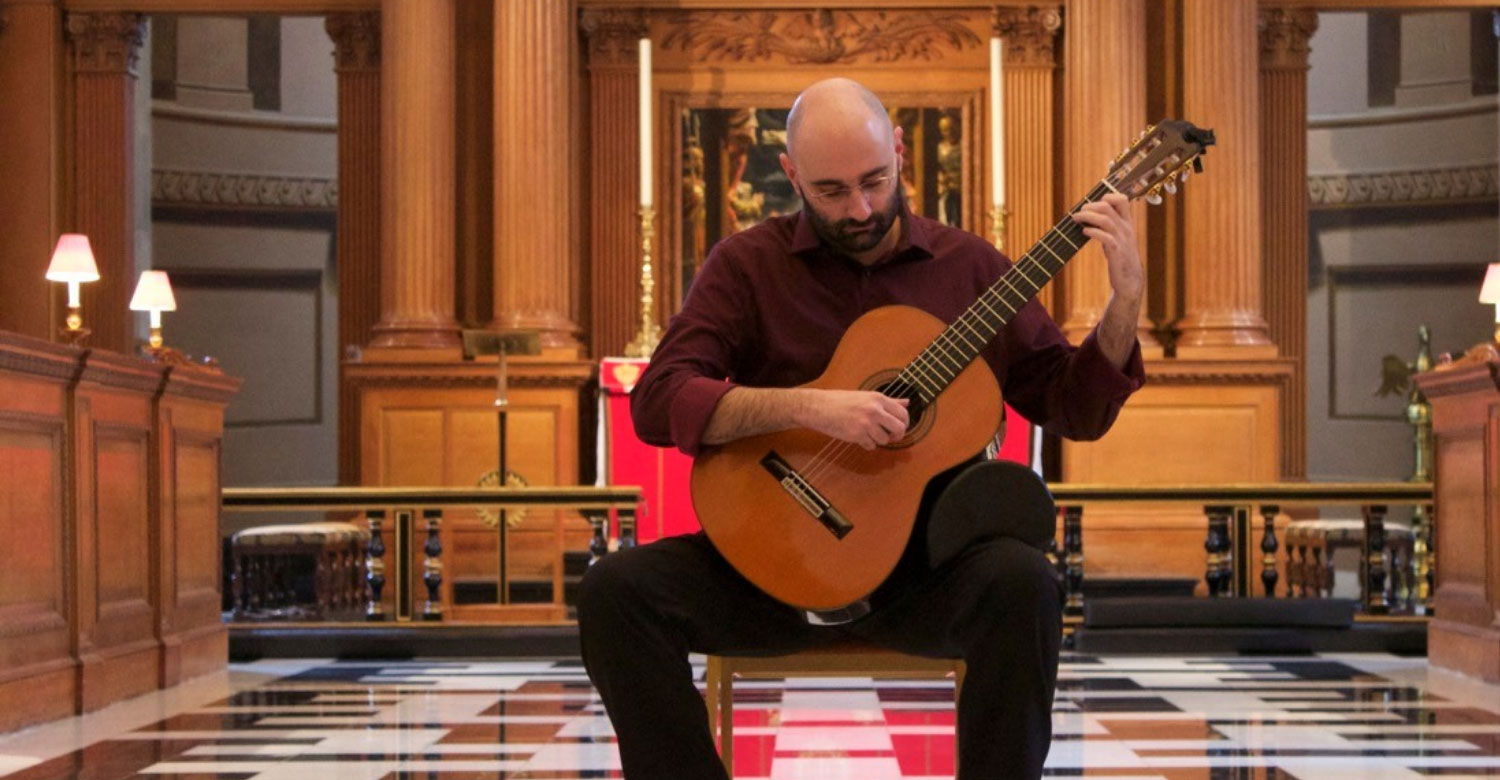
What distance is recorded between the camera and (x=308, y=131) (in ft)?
52.0

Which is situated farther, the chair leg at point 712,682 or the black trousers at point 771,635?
the chair leg at point 712,682

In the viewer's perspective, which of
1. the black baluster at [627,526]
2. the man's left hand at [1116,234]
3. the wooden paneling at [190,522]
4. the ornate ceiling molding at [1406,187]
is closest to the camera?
the man's left hand at [1116,234]

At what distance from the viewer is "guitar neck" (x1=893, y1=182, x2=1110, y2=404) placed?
293cm

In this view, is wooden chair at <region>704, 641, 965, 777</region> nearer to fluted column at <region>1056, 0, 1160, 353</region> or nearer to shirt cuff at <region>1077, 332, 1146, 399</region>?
shirt cuff at <region>1077, 332, 1146, 399</region>

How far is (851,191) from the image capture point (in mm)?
3053

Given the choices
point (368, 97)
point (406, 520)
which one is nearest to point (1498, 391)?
point (406, 520)

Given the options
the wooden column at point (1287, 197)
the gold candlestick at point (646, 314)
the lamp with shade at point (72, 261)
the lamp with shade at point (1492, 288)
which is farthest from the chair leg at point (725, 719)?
the wooden column at point (1287, 197)

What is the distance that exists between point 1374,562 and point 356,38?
703 cm

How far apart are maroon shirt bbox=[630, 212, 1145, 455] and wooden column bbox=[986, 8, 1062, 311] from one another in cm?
840

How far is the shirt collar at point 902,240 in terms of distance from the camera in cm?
318

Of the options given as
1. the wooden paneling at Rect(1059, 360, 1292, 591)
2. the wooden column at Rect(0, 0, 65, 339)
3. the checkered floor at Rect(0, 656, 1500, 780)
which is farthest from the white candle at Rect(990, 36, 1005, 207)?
the wooden column at Rect(0, 0, 65, 339)

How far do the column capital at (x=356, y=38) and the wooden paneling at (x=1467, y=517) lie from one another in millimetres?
7115

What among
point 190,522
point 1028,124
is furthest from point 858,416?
point 1028,124

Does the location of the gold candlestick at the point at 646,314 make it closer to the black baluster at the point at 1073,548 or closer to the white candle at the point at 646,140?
the white candle at the point at 646,140
